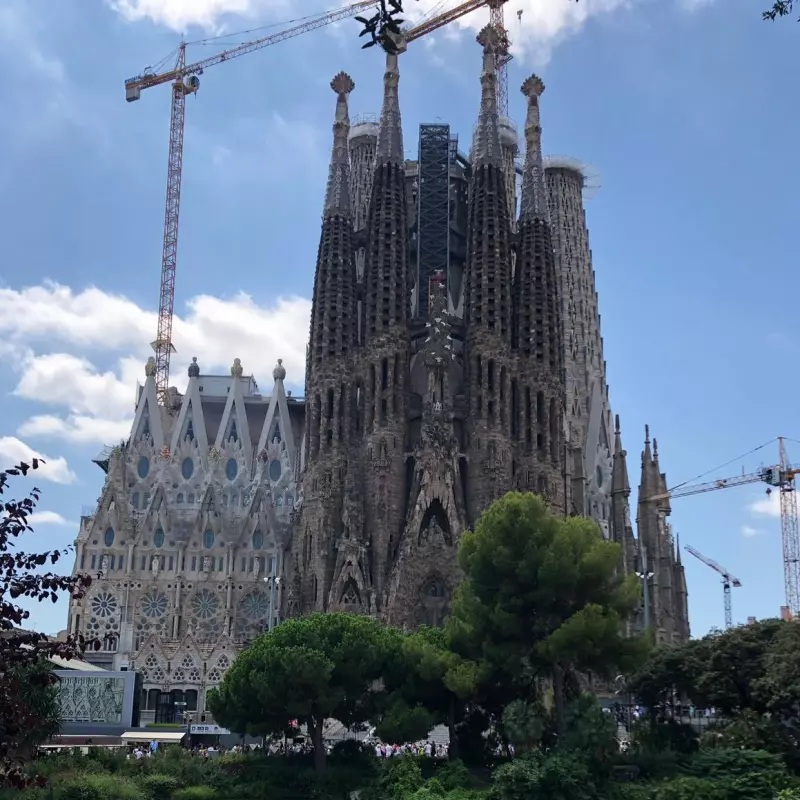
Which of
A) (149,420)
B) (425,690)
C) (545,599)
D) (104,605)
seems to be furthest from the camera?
(149,420)

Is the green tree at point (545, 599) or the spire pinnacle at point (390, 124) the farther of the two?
the spire pinnacle at point (390, 124)

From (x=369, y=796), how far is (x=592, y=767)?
733 centimetres

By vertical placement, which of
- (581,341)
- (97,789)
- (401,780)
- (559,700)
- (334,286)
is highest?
(581,341)

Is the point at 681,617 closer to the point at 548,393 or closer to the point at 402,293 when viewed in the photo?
the point at 548,393

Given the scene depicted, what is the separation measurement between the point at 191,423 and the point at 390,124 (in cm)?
2779

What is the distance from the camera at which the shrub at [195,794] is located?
3441 centimetres

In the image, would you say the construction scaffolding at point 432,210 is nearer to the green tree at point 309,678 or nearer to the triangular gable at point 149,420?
the triangular gable at point 149,420

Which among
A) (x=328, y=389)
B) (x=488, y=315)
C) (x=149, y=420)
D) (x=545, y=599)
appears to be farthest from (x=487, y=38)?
(x=545, y=599)

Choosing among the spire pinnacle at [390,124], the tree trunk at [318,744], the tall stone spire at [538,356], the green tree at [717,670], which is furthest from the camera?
the spire pinnacle at [390,124]

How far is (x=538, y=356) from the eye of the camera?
70.1 m

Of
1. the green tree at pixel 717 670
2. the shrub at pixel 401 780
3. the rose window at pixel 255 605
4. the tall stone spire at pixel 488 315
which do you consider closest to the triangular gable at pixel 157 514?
the rose window at pixel 255 605

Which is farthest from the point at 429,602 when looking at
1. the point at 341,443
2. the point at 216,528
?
the point at 216,528

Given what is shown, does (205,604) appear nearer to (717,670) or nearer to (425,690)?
(425,690)

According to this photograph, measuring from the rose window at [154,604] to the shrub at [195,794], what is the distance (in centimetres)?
4264
